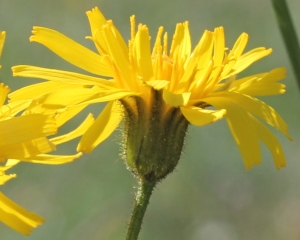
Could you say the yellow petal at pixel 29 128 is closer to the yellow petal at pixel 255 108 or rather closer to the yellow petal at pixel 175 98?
the yellow petal at pixel 175 98

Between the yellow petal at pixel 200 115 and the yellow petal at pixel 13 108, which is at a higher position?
the yellow petal at pixel 13 108

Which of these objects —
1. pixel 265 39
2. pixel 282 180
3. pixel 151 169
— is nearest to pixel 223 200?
pixel 282 180

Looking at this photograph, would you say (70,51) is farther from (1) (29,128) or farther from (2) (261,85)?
(2) (261,85)

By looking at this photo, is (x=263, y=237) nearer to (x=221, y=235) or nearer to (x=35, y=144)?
(x=221, y=235)

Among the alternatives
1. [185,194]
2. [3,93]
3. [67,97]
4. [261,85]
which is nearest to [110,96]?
[67,97]

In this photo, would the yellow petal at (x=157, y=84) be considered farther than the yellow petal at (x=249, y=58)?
No

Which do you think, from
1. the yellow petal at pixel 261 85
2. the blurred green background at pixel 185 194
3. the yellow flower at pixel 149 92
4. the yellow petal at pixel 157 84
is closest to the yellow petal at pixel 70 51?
the yellow flower at pixel 149 92
